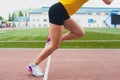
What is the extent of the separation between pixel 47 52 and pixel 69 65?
1711 millimetres

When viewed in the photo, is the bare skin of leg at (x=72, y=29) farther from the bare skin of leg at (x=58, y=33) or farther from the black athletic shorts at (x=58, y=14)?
the black athletic shorts at (x=58, y=14)

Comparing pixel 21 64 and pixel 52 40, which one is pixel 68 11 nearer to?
pixel 52 40

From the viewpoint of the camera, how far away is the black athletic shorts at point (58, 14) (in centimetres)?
557

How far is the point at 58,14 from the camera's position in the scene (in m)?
5.57

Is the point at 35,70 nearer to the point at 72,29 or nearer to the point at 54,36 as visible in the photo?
the point at 54,36

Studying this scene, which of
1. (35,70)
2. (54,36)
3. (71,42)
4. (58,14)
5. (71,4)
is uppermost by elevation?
(71,4)

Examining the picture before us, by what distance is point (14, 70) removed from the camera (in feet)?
22.3

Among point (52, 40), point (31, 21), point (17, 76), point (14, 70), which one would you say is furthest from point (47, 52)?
point (31, 21)

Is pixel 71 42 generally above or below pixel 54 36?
below

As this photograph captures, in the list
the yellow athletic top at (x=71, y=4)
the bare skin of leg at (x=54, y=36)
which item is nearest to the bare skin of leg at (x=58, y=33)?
the bare skin of leg at (x=54, y=36)

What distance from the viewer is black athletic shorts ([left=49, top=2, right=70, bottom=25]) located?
557 cm

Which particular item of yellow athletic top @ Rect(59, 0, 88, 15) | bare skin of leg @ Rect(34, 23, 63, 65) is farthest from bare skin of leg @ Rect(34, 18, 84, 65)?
yellow athletic top @ Rect(59, 0, 88, 15)

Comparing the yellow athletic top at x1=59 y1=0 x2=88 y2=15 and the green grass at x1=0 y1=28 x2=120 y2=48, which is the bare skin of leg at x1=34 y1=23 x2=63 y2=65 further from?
the green grass at x1=0 y1=28 x2=120 y2=48

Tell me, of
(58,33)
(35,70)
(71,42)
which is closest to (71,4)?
(58,33)
